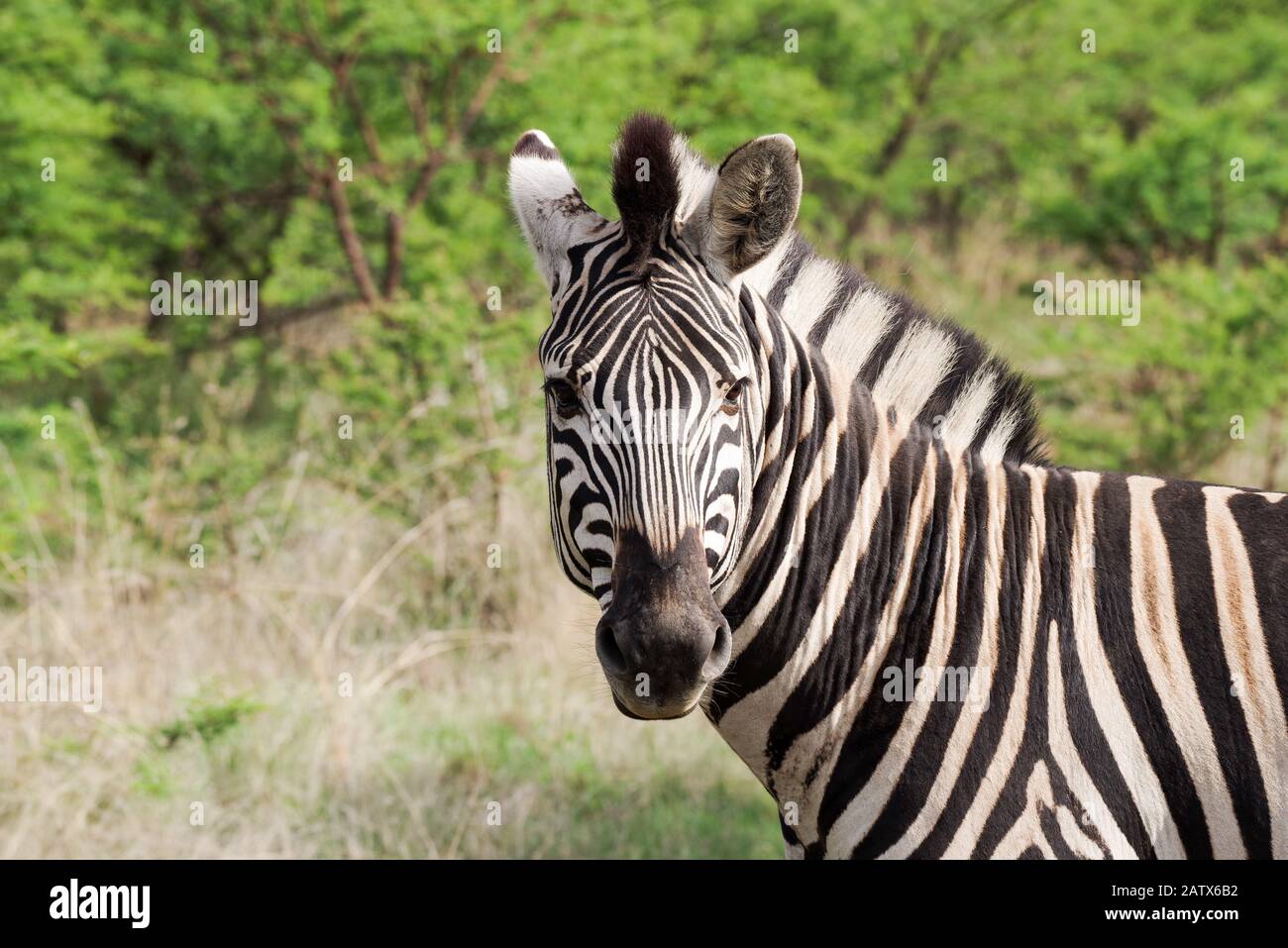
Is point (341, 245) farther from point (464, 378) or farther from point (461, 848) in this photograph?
point (461, 848)

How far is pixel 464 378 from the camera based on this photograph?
7.73 m

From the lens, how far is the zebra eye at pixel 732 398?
2719 millimetres

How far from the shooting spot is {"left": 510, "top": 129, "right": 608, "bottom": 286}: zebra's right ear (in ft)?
9.91

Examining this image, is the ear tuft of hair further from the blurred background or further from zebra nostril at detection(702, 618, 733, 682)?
the blurred background

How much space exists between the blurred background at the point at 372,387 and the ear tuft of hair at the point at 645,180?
1.23 m

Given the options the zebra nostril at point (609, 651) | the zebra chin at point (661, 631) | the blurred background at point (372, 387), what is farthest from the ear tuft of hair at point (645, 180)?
the blurred background at point (372, 387)

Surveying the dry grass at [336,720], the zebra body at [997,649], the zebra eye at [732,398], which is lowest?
the dry grass at [336,720]

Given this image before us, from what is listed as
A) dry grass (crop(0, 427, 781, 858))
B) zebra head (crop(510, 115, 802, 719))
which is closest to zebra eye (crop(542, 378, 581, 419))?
zebra head (crop(510, 115, 802, 719))

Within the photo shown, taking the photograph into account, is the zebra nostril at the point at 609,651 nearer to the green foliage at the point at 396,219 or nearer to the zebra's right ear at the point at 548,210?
the zebra's right ear at the point at 548,210

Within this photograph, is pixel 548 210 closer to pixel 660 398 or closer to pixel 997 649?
pixel 660 398
